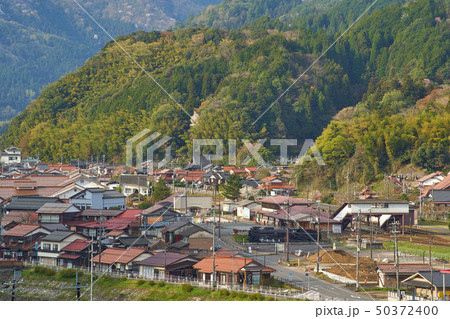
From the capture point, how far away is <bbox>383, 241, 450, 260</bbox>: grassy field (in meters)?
23.4

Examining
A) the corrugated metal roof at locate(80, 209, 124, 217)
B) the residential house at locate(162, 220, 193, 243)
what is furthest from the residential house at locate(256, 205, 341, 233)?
the corrugated metal roof at locate(80, 209, 124, 217)

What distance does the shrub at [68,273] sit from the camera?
21172mm

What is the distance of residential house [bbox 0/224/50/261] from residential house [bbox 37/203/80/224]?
6.72 ft

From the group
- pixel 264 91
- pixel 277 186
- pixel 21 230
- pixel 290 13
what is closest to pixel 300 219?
pixel 277 186

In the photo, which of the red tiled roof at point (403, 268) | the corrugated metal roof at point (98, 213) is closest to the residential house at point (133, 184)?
the corrugated metal roof at point (98, 213)

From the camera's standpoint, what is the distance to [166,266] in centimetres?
2020

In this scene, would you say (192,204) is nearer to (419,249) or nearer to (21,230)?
(21,230)

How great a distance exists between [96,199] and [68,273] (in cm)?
1210

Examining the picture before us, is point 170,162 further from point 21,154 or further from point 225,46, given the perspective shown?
point 225,46

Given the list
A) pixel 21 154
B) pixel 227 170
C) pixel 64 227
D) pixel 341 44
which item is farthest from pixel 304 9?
pixel 64 227

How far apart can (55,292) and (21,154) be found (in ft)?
155

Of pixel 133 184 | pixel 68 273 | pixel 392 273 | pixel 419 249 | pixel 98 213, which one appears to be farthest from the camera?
pixel 133 184

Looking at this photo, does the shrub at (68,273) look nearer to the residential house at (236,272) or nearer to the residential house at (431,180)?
the residential house at (236,272)

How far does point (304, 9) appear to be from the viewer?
455 feet
